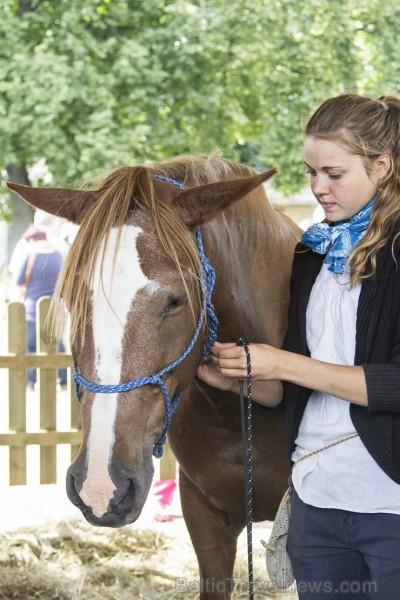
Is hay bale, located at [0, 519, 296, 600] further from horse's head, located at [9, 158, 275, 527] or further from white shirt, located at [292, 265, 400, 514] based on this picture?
horse's head, located at [9, 158, 275, 527]

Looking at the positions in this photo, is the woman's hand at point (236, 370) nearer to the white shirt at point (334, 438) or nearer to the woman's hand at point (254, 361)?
the woman's hand at point (254, 361)

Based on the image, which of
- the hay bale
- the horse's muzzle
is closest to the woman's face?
the horse's muzzle

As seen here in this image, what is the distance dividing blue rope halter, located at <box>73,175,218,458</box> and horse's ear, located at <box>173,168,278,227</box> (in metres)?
0.06

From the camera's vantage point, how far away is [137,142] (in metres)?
12.0

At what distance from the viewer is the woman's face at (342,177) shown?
77.1 inches

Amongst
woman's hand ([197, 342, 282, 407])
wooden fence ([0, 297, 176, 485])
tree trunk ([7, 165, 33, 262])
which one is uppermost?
tree trunk ([7, 165, 33, 262])

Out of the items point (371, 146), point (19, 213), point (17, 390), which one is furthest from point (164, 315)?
point (19, 213)

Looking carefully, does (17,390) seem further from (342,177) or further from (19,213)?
(19,213)

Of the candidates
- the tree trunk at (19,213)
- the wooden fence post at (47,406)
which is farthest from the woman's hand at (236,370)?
the tree trunk at (19,213)

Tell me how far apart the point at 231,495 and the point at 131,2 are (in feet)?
37.8

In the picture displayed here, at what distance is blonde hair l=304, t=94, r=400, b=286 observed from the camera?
194 centimetres

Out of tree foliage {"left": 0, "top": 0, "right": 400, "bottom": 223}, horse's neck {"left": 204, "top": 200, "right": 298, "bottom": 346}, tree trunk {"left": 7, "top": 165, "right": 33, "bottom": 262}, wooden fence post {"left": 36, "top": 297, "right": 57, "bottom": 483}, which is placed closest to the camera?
horse's neck {"left": 204, "top": 200, "right": 298, "bottom": 346}

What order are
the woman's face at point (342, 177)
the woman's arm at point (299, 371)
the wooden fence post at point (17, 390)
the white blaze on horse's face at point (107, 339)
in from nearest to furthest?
the white blaze on horse's face at point (107, 339)
the woman's arm at point (299, 371)
the woman's face at point (342, 177)
the wooden fence post at point (17, 390)

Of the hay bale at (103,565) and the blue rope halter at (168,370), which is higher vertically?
the blue rope halter at (168,370)
